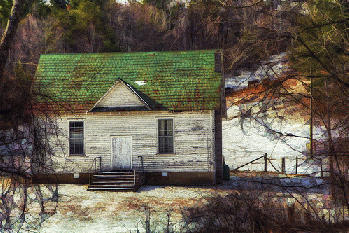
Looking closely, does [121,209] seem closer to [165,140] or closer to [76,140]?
[165,140]

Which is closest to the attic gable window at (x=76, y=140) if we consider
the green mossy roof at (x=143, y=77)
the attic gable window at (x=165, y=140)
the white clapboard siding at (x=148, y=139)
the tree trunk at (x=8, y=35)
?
the white clapboard siding at (x=148, y=139)

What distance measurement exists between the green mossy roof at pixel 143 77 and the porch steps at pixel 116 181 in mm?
3714

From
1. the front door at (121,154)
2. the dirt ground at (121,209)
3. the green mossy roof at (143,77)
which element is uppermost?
the green mossy roof at (143,77)

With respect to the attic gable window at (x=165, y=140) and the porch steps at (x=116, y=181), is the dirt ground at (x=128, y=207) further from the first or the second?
the attic gable window at (x=165, y=140)

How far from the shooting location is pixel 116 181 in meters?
20.7

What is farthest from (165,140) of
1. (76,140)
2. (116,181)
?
(76,140)

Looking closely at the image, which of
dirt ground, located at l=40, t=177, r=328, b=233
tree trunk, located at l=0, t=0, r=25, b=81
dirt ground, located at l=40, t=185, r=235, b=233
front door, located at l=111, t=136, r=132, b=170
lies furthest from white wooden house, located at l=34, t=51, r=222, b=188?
tree trunk, located at l=0, t=0, r=25, b=81

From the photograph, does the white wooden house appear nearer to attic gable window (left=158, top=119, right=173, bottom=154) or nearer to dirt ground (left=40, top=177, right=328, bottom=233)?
attic gable window (left=158, top=119, right=173, bottom=154)

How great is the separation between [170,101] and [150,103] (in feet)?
3.56

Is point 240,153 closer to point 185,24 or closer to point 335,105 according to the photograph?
point 335,105

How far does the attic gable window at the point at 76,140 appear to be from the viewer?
22.2 metres

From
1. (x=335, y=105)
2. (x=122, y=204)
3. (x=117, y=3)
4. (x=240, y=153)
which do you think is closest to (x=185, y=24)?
(x=117, y=3)

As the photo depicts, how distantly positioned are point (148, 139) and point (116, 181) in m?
2.81

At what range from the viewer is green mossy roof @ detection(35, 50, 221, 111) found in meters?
22.0
